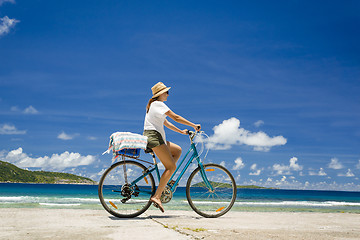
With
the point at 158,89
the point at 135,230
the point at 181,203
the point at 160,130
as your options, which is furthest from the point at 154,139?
the point at 181,203

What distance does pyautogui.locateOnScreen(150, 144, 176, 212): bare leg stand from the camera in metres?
6.22

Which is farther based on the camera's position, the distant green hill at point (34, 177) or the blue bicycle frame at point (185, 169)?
the distant green hill at point (34, 177)

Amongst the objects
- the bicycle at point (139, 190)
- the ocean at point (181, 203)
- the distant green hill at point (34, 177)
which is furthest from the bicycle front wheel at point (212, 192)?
the distant green hill at point (34, 177)

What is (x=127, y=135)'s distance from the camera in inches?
242

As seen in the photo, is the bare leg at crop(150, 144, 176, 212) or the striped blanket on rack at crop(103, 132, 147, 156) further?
the bare leg at crop(150, 144, 176, 212)

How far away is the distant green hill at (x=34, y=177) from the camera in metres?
162

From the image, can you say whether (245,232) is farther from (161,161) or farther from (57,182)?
(57,182)

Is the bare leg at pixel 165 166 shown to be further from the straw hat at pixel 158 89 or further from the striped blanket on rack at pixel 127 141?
the straw hat at pixel 158 89

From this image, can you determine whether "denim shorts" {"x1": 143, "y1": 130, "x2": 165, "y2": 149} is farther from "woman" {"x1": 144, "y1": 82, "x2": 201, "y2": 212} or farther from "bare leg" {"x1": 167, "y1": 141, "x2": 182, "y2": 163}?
"bare leg" {"x1": 167, "y1": 141, "x2": 182, "y2": 163}

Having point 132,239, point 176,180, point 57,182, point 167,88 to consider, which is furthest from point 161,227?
point 57,182

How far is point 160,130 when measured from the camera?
6.22 m

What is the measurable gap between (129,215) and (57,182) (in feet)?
556

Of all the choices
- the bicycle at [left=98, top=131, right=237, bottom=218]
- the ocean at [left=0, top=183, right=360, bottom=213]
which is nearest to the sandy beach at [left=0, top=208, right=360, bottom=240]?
the bicycle at [left=98, top=131, right=237, bottom=218]

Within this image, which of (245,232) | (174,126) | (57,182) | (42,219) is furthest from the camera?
(57,182)
